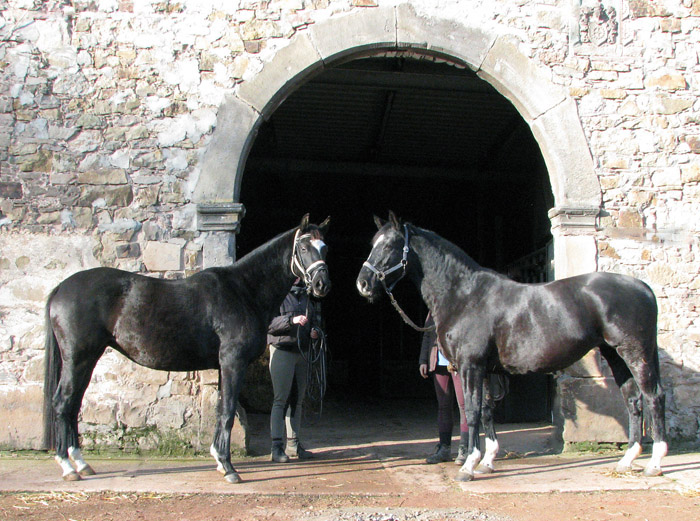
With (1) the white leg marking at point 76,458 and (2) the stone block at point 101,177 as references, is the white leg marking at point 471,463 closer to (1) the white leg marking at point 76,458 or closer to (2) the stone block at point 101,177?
(1) the white leg marking at point 76,458

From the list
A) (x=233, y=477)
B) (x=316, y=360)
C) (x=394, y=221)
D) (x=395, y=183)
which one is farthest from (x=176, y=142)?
(x=395, y=183)

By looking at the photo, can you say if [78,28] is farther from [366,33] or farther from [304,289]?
[304,289]

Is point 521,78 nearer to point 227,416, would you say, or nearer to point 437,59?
point 437,59

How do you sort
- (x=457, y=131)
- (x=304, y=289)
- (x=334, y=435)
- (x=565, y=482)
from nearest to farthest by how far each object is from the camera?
(x=565, y=482) < (x=304, y=289) < (x=334, y=435) < (x=457, y=131)

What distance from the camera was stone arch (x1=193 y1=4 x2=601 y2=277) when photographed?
19.0ft

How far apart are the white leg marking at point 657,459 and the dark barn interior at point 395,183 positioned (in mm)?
2726

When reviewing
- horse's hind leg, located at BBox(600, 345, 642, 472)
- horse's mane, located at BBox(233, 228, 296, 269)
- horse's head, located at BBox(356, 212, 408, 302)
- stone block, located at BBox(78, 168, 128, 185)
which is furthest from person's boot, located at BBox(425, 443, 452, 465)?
stone block, located at BBox(78, 168, 128, 185)

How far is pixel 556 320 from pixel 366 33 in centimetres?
309

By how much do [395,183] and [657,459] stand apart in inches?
283

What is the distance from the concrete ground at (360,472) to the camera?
4.50 m

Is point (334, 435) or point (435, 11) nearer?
point (435, 11)

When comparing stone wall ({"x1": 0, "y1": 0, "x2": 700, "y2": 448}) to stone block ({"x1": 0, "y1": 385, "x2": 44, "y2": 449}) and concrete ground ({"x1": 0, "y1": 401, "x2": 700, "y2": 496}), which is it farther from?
concrete ground ({"x1": 0, "y1": 401, "x2": 700, "y2": 496})

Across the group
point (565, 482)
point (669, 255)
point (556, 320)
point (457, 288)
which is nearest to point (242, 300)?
point (457, 288)

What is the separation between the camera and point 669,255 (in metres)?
6.02
